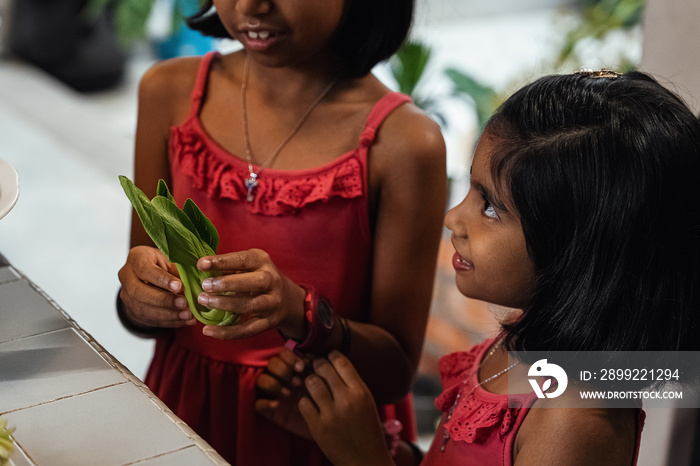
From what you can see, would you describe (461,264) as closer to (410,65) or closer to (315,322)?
(315,322)

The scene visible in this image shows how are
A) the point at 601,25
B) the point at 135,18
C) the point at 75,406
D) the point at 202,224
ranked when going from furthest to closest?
the point at 135,18
the point at 601,25
the point at 202,224
the point at 75,406

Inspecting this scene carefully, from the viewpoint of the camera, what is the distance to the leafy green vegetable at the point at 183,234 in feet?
2.93

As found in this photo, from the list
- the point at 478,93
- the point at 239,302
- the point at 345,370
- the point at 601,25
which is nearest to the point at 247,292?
the point at 239,302

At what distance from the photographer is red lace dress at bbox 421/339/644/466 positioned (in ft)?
3.42

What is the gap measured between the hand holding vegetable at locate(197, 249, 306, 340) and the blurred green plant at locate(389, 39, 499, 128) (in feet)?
5.24

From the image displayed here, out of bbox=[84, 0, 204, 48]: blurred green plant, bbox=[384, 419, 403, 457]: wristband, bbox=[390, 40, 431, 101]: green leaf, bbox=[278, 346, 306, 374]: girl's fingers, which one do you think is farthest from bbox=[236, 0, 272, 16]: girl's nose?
bbox=[84, 0, 204, 48]: blurred green plant

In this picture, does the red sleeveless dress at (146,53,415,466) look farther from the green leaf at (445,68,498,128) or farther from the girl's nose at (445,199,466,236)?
the green leaf at (445,68,498,128)

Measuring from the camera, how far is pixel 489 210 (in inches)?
40.3

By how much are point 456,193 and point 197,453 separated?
225 centimetres

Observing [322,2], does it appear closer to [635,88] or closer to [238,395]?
[635,88]

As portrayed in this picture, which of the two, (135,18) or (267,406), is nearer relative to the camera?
(267,406)

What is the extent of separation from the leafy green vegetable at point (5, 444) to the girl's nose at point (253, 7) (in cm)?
63

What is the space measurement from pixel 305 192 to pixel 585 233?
0.51m

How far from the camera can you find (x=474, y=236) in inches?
40.1
